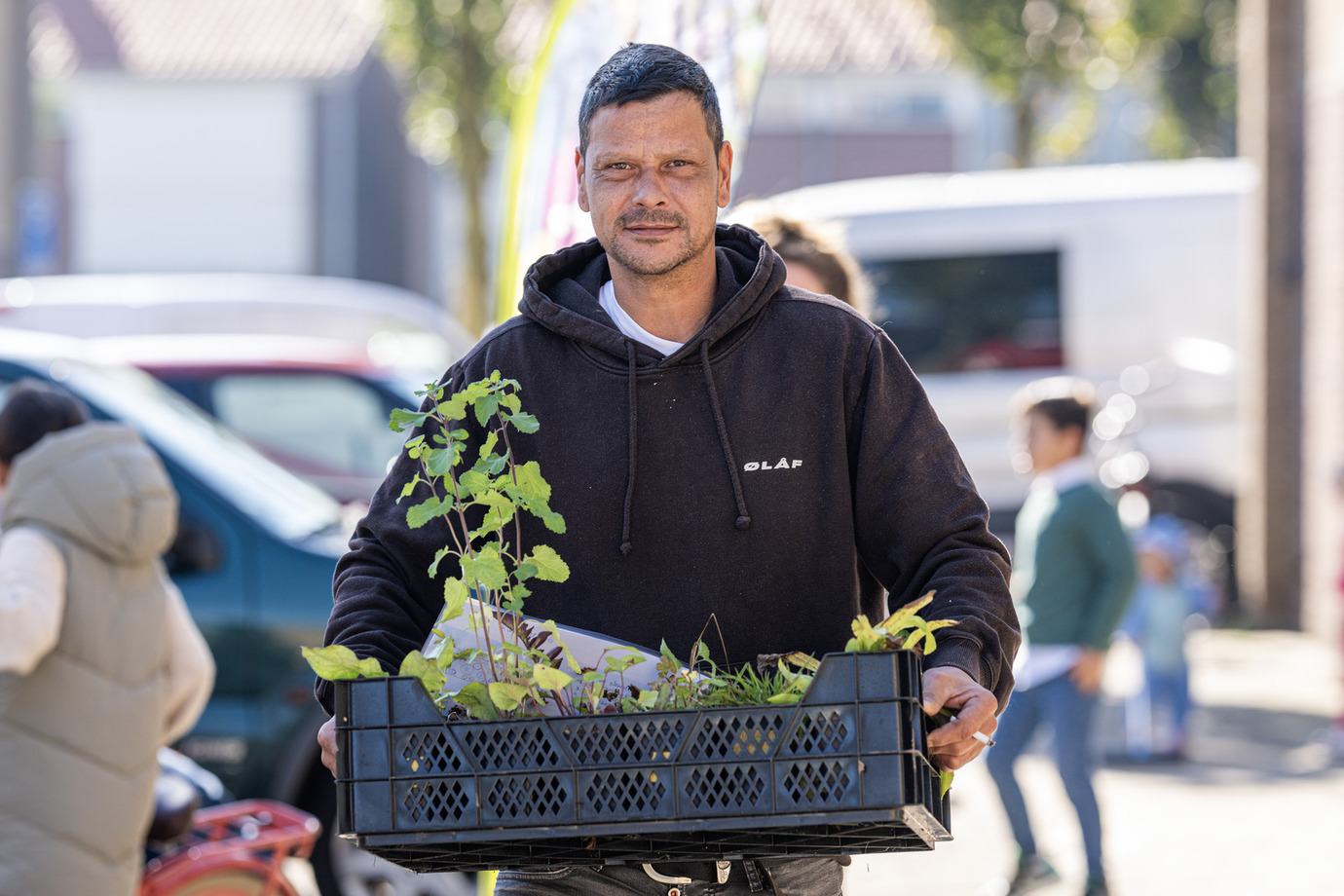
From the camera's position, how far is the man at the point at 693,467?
2.59 metres

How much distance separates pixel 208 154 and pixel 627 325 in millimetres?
34593

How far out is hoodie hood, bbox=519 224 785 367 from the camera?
8.79 ft

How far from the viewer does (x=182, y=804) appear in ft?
15.0

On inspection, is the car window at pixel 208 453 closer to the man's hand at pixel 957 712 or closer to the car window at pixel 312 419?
the car window at pixel 312 419

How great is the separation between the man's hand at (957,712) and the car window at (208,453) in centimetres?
410

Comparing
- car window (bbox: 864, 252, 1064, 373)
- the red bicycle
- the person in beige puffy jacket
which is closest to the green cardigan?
the red bicycle

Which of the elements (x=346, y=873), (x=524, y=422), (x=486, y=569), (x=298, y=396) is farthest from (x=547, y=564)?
(x=298, y=396)

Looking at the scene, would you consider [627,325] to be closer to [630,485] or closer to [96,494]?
[630,485]

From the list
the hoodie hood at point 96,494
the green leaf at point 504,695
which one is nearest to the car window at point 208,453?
the hoodie hood at point 96,494

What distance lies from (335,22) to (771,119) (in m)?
9.74

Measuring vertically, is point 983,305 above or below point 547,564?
above

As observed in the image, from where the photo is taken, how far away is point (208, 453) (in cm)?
622

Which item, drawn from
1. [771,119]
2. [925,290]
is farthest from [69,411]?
[771,119]

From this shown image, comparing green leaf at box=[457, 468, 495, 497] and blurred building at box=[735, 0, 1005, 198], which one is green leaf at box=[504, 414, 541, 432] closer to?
green leaf at box=[457, 468, 495, 497]
